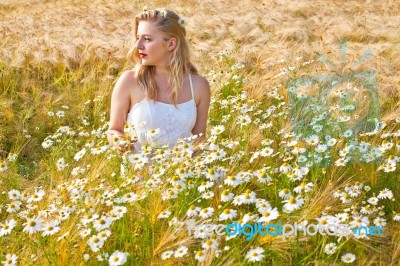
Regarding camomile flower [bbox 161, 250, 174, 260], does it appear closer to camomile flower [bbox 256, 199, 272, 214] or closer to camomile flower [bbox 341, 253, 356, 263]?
camomile flower [bbox 256, 199, 272, 214]

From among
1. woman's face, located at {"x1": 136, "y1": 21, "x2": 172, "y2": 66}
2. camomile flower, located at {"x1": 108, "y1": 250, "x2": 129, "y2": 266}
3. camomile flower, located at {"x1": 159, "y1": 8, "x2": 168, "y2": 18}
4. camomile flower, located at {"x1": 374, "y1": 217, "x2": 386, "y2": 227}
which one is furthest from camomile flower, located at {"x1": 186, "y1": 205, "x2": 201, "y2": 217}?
camomile flower, located at {"x1": 159, "y1": 8, "x2": 168, "y2": 18}

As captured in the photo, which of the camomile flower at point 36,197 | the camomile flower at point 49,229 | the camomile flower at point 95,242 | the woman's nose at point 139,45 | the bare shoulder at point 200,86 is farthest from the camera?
the bare shoulder at point 200,86

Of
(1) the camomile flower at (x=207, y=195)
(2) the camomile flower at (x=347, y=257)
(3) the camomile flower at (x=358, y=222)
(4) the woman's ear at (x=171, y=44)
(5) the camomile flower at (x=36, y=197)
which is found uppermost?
(4) the woman's ear at (x=171, y=44)

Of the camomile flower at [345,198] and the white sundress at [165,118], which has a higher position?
the camomile flower at [345,198]

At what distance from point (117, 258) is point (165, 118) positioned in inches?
61.3

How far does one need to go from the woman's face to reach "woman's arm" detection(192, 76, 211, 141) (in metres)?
0.36

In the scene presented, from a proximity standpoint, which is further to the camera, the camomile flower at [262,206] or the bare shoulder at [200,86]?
the bare shoulder at [200,86]

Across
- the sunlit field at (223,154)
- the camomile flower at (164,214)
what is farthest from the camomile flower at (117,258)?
the camomile flower at (164,214)

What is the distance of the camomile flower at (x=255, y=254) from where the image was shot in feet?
6.90

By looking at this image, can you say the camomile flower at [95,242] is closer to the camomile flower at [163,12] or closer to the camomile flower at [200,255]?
the camomile flower at [200,255]

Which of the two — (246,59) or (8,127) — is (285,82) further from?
(8,127)

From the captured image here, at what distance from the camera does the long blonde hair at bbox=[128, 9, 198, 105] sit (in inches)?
140

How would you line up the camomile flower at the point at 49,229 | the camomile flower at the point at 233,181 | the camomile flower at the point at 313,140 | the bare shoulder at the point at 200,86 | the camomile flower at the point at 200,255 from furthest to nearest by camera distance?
the bare shoulder at the point at 200,86, the camomile flower at the point at 313,140, the camomile flower at the point at 233,181, the camomile flower at the point at 49,229, the camomile flower at the point at 200,255

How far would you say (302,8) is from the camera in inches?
337
